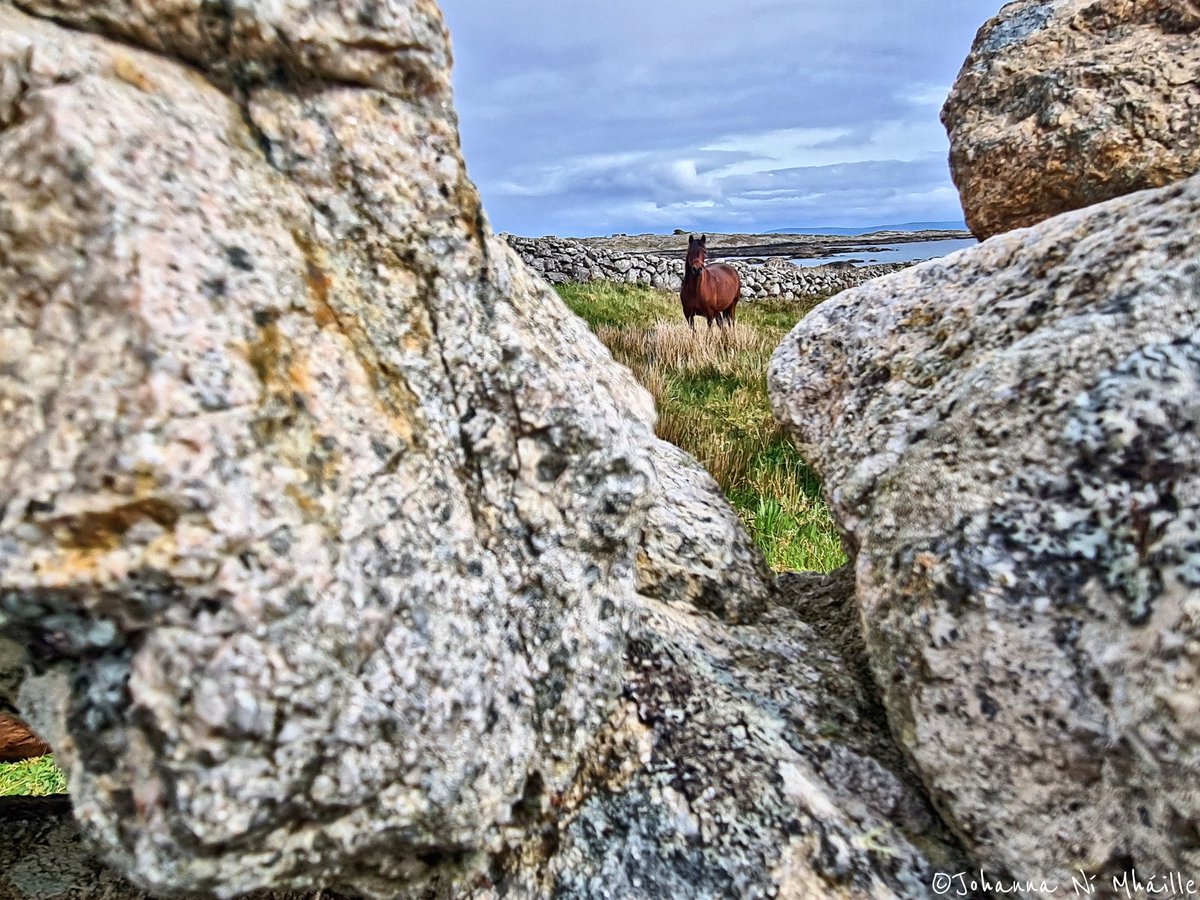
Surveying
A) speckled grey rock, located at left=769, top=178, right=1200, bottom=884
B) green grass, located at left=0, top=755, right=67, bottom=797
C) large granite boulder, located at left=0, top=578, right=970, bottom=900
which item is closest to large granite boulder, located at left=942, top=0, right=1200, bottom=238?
speckled grey rock, located at left=769, top=178, right=1200, bottom=884

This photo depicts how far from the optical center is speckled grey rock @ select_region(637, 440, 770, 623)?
221cm

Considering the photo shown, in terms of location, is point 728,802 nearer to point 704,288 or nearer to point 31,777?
point 31,777

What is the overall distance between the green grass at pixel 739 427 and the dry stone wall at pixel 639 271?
37.2ft

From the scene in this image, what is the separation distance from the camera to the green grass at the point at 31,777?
3.69 m

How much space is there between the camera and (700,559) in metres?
2.29

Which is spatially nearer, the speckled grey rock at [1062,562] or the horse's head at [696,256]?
the speckled grey rock at [1062,562]

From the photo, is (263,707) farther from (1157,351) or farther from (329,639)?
(1157,351)

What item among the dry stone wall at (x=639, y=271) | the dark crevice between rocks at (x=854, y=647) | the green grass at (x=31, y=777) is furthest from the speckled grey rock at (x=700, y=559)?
the dry stone wall at (x=639, y=271)

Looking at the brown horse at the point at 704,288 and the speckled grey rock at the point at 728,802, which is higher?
the brown horse at the point at 704,288

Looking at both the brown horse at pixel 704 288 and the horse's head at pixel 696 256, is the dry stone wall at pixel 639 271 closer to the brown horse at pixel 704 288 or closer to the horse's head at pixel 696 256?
the horse's head at pixel 696 256

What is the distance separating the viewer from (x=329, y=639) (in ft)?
3.97

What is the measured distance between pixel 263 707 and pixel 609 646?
769mm

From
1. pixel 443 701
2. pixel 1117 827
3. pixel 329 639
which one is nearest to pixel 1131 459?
pixel 1117 827

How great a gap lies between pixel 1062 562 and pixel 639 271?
23084 millimetres
